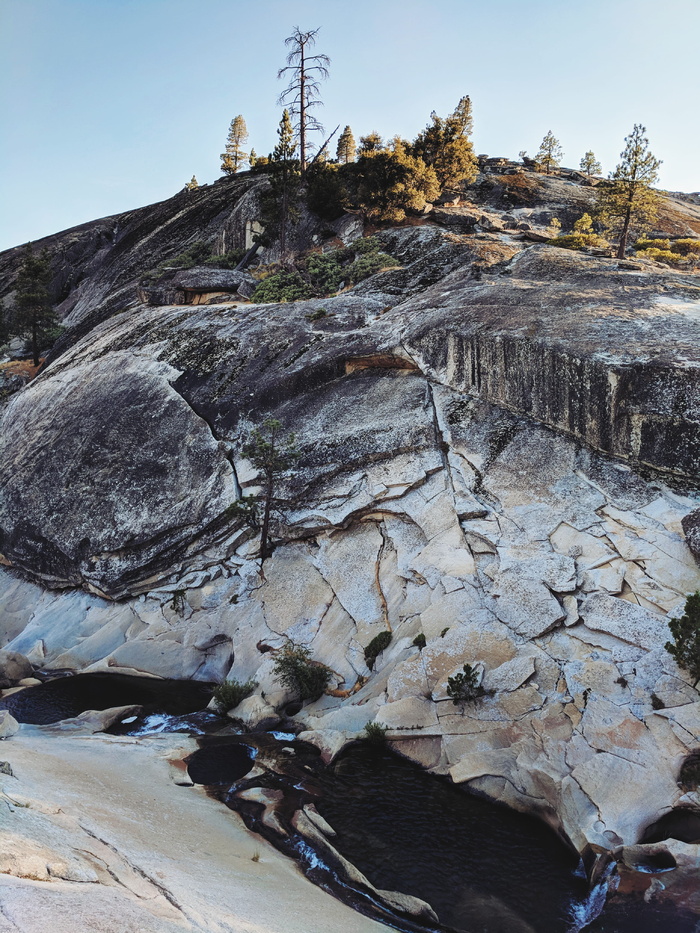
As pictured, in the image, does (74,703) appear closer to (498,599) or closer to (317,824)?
(317,824)

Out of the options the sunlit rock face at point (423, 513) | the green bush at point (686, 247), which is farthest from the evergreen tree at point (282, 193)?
the green bush at point (686, 247)

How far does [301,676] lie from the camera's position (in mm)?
23391

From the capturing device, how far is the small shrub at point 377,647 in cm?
2384

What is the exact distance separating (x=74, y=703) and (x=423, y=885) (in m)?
16.7

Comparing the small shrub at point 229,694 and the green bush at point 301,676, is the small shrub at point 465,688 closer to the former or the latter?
the green bush at point 301,676

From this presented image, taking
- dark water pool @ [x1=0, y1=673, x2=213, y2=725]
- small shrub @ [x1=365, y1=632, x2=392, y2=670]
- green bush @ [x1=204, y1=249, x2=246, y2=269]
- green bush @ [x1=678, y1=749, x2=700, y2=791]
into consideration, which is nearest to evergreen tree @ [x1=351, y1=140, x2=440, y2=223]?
green bush @ [x1=204, y1=249, x2=246, y2=269]

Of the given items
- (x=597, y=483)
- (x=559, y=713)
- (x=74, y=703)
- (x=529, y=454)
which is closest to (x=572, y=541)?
(x=597, y=483)

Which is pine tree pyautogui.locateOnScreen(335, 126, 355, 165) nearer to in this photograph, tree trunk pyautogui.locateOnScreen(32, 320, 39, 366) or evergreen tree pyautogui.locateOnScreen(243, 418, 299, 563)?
tree trunk pyautogui.locateOnScreen(32, 320, 39, 366)

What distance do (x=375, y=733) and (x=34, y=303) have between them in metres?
48.1

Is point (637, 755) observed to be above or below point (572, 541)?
below

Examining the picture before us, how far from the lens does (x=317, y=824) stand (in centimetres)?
1659

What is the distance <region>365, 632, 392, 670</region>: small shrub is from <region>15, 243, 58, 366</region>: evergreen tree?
43469mm

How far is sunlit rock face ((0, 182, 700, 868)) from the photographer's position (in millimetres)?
19016

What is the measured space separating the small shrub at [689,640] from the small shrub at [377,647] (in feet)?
32.4
